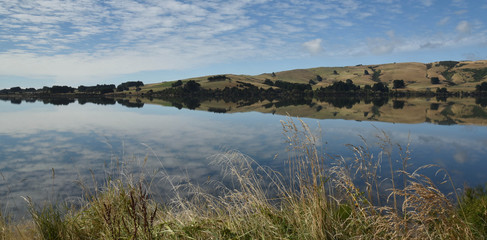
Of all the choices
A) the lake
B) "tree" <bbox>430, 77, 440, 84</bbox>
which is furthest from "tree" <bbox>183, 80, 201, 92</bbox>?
"tree" <bbox>430, 77, 440, 84</bbox>

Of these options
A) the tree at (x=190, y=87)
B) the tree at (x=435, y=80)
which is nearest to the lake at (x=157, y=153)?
the tree at (x=190, y=87)

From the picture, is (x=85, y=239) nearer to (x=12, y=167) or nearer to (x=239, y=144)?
(x=12, y=167)

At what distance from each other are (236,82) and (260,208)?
7420 inches

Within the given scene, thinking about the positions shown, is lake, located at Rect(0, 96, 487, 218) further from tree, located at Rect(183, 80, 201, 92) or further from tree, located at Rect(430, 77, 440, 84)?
tree, located at Rect(430, 77, 440, 84)

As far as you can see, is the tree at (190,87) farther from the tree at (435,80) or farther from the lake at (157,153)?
the tree at (435,80)

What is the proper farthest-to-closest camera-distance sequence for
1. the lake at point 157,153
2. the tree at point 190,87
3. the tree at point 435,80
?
the tree at point 435,80, the tree at point 190,87, the lake at point 157,153

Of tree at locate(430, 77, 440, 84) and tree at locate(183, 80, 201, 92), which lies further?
tree at locate(430, 77, 440, 84)

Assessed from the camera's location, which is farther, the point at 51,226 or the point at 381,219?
the point at 51,226

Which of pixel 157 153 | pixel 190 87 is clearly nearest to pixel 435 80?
pixel 190 87

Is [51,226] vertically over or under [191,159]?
over

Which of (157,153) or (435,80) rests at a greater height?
(435,80)

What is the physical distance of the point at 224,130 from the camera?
37.7m

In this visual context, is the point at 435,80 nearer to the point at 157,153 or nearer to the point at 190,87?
the point at 190,87

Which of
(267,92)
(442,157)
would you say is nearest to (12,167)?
(442,157)
